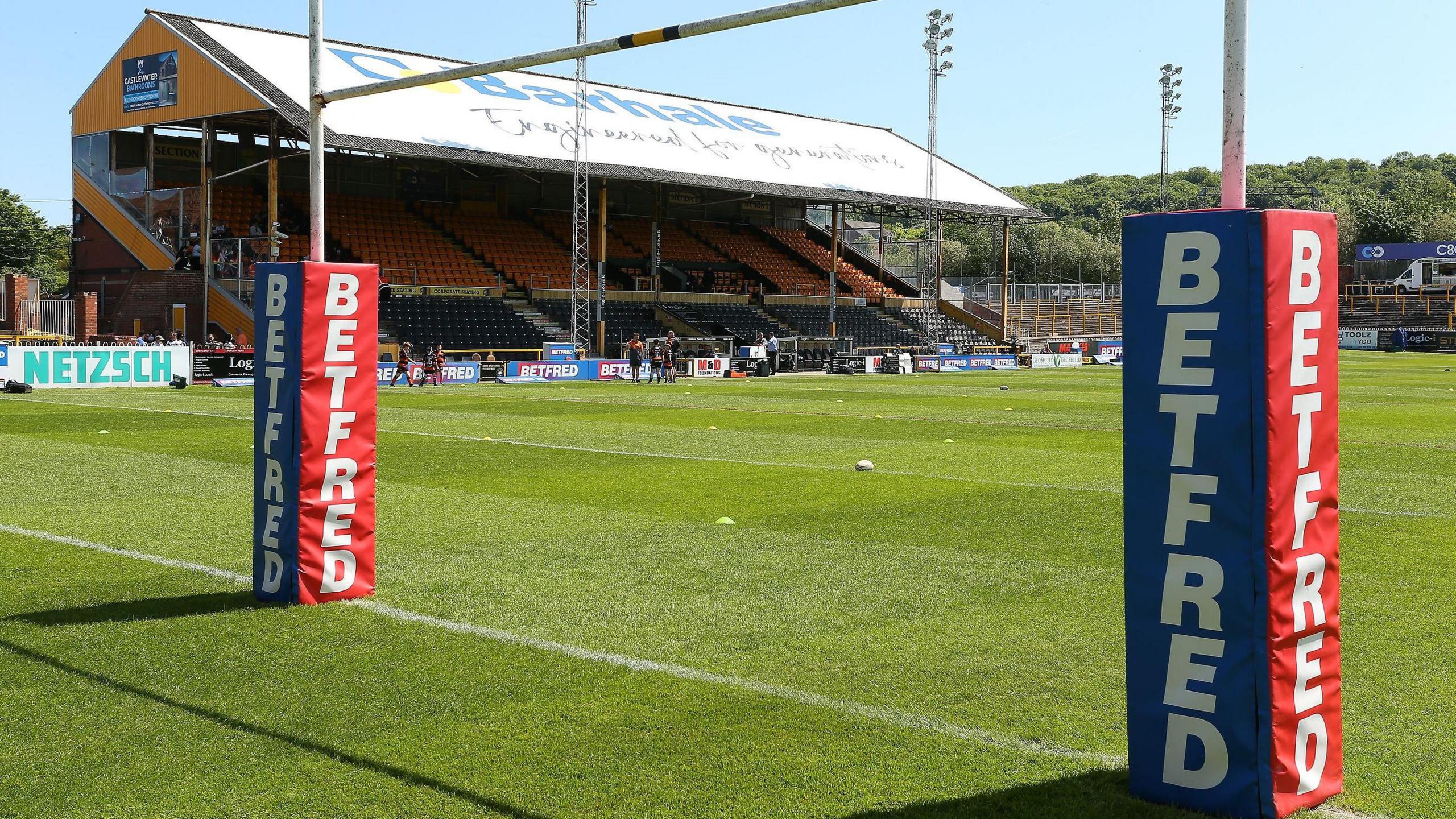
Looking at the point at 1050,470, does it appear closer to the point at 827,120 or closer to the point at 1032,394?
the point at 1032,394

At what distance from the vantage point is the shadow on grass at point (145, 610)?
24.4 feet

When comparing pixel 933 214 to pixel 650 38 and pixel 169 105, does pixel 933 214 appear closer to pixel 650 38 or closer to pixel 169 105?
pixel 169 105

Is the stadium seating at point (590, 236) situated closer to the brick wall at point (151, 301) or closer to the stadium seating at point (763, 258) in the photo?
the stadium seating at point (763, 258)

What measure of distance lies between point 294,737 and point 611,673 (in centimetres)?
160

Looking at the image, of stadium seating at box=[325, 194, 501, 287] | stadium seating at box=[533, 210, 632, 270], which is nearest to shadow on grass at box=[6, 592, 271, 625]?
stadium seating at box=[325, 194, 501, 287]

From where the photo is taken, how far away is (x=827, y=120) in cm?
6094

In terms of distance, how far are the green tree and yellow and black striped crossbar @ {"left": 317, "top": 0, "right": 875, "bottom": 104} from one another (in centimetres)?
7161

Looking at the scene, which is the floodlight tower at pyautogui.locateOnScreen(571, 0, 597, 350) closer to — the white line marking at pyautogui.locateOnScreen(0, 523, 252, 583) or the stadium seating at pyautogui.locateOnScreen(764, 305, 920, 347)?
the stadium seating at pyautogui.locateOnScreen(764, 305, 920, 347)

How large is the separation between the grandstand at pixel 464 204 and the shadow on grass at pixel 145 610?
27051mm

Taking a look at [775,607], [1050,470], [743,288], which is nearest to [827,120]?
[743,288]

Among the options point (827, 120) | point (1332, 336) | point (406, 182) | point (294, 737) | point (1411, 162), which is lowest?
point (294, 737)

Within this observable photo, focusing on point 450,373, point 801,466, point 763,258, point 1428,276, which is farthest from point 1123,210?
point 801,466

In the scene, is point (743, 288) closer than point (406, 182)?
No

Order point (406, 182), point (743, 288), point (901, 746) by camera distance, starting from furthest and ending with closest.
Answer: point (743, 288)
point (406, 182)
point (901, 746)
